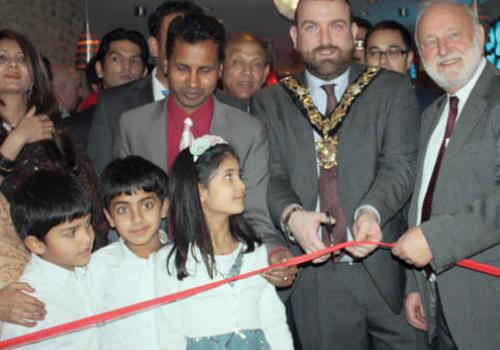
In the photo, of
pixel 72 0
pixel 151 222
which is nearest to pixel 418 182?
pixel 151 222

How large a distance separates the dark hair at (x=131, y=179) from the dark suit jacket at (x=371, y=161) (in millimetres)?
469

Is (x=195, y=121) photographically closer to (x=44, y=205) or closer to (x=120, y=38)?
(x=44, y=205)

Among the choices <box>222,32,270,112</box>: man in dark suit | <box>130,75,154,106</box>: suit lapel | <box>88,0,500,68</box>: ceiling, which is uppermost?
<box>88,0,500,68</box>: ceiling

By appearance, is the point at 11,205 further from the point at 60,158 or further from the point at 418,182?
the point at 418,182

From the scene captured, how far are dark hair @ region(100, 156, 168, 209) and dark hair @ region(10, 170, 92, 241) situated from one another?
14cm

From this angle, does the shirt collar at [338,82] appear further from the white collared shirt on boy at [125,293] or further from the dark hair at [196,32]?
the white collared shirt on boy at [125,293]

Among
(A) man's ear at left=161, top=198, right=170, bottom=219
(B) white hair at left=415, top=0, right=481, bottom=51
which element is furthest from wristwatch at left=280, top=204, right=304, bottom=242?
(B) white hair at left=415, top=0, right=481, bottom=51

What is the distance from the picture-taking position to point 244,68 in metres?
4.20

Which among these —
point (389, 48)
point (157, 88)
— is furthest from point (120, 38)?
point (389, 48)

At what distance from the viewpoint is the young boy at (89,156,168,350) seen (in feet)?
7.92

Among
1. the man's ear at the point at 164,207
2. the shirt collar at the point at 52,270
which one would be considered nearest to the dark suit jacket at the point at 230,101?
the man's ear at the point at 164,207

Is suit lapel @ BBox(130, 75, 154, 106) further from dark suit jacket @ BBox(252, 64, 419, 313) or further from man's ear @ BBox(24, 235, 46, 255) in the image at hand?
man's ear @ BBox(24, 235, 46, 255)

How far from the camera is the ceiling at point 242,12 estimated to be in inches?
452

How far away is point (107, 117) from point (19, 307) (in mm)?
1204
